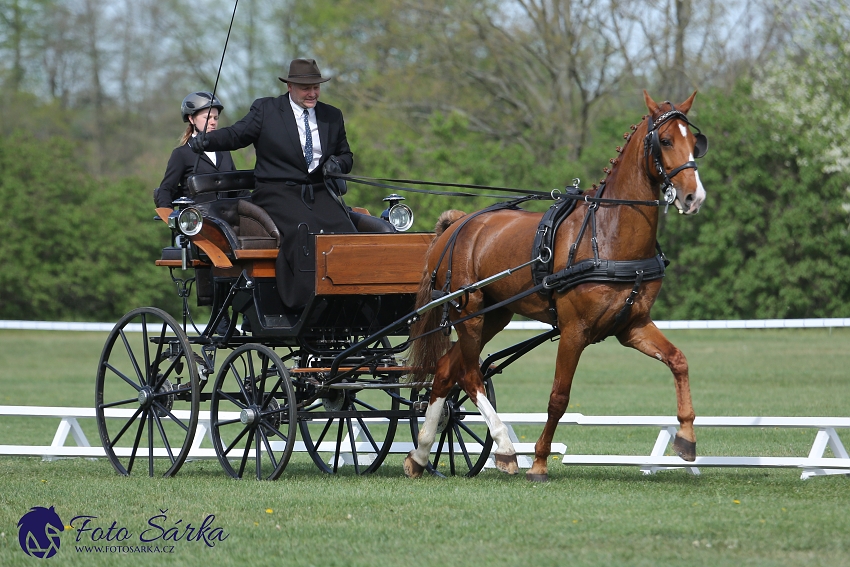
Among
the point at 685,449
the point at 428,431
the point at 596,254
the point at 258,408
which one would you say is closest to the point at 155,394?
the point at 258,408

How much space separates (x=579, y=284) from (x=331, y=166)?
1.99 meters

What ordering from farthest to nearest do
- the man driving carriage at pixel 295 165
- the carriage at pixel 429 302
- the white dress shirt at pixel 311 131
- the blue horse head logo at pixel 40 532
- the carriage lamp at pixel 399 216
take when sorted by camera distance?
1. the carriage lamp at pixel 399 216
2. the white dress shirt at pixel 311 131
3. the man driving carriage at pixel 295 165
4. the carriage at pixel 429 302
5. the blue horse head logo at pixel 40 532

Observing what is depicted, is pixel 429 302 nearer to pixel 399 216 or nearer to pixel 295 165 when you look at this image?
pixel 399 216

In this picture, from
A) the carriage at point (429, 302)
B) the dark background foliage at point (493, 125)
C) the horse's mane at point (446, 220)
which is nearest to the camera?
the carriage at point (429, 302)

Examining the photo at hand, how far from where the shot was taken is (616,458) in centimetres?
784

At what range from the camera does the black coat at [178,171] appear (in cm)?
889

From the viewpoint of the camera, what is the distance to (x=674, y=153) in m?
6.59

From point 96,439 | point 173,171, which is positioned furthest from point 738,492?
point 96,439

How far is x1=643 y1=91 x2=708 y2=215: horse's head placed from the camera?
645 centimetres

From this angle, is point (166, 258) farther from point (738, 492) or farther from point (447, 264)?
point (738, 492)

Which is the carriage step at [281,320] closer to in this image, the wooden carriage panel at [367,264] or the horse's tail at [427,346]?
the wooden carriage panel at [367,264]

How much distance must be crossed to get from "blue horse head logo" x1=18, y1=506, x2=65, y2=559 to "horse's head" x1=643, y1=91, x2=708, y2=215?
3.54m

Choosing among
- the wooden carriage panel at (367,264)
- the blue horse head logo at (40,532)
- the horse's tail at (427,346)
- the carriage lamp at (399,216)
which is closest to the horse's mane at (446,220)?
the horse's tail at (427,346)

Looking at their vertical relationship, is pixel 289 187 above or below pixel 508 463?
above
